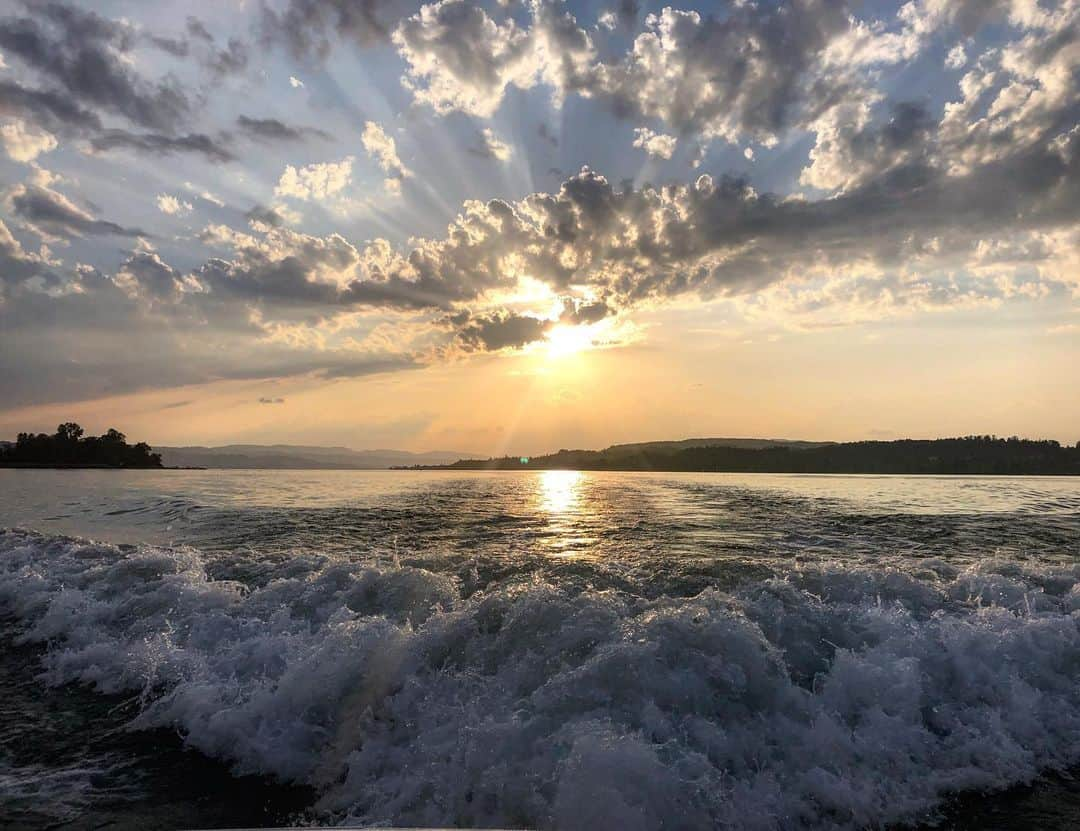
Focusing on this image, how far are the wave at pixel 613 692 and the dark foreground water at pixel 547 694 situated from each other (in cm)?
3

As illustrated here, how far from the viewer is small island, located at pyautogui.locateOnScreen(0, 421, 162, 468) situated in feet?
461

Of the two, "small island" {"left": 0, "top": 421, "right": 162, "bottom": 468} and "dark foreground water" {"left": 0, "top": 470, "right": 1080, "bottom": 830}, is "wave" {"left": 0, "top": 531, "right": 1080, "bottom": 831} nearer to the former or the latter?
"dark foreground water" {"left": 0, "top": 470, "right": 1080, "bottom": 830}

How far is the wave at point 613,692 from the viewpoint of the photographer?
19.8ft

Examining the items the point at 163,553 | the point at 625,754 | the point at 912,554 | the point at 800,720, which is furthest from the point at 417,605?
the point at 912,554

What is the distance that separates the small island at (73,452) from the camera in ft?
461

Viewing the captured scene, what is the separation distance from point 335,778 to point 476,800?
1801 millimetres

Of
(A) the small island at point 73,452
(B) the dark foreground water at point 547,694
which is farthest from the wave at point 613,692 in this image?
(A) the small island at point 73,452

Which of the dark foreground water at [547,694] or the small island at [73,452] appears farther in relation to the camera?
the small island at [73,452]

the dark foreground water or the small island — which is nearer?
the dark foreground water

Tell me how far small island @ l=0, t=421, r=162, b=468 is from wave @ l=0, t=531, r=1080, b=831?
6684 inches

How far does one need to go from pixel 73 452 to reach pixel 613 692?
604 feet

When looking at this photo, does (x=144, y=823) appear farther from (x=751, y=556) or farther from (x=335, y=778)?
(x=751, y=556)

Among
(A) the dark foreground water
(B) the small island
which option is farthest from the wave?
(B) the small island

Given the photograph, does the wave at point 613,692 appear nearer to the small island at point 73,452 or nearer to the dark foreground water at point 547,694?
the dark foreground water at point 547,694
